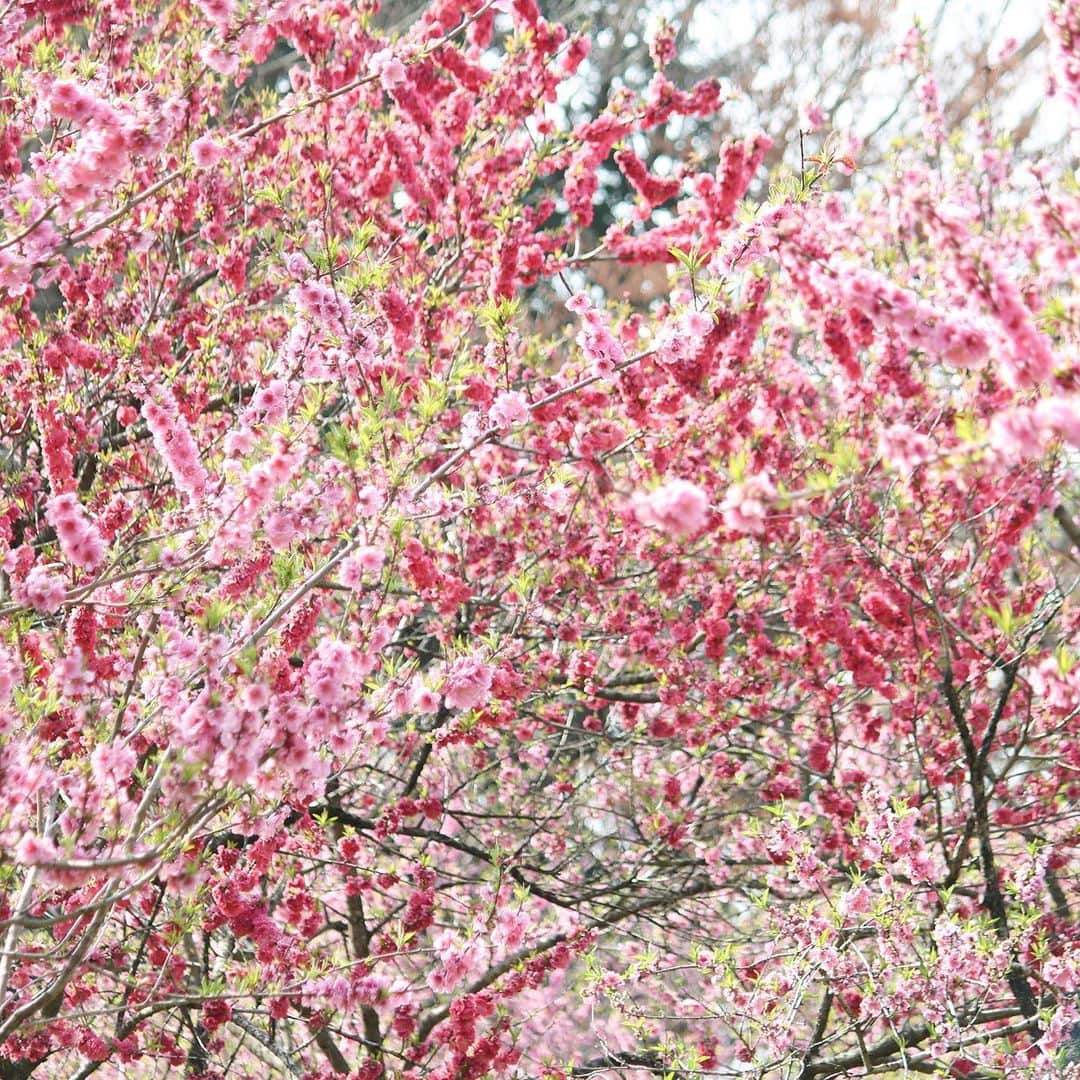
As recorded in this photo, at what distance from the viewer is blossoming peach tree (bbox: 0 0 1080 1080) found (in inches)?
110

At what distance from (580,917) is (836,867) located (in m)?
1.42

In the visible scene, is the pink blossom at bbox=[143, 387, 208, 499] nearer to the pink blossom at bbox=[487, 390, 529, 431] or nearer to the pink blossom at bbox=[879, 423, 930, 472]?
the pink blossom at bbox=[487, 390, 529, 431]

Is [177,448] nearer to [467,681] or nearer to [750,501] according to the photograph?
[467,681]

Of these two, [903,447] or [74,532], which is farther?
[74,532]

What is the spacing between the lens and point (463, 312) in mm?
5883

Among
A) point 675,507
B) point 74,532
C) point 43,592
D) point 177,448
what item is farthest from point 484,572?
point 675,507

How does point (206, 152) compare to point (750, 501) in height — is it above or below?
above

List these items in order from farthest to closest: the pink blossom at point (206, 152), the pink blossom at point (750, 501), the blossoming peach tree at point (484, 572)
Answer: the pink blossom at point (206, 152)
the blossoming peach tree at point (484, 572)
the pink blossom at point (750, 501)

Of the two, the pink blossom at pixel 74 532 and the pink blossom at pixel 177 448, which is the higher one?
the pink blossom at pixel 177 448

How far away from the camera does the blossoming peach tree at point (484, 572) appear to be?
110 inches

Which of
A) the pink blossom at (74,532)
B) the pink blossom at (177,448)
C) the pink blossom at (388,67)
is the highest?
the pink blossom at (388,67)

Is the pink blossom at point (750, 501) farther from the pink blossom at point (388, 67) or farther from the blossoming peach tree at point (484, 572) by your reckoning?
the pink blossom at point (388, 67)

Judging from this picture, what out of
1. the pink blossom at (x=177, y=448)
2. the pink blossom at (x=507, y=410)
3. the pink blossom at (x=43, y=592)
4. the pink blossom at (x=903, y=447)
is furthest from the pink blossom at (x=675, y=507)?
the pink blossom at (x=177, y=448)

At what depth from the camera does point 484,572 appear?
5742mm
